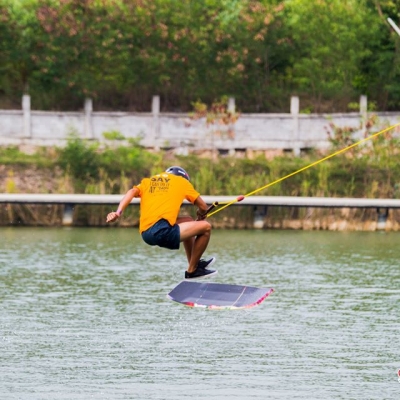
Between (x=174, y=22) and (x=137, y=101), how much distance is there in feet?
9.09

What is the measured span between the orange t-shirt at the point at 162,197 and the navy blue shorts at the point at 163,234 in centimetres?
6

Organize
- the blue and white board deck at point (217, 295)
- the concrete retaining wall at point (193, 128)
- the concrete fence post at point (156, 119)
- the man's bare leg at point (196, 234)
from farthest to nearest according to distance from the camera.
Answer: the concrete fence post at point (156, 119) → the concrete retaining wall at point (193, 128) → the blue and white board deck at point (217, 295) → the man's bare leg at point (196, 234)

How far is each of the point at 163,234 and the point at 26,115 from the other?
2471 cm

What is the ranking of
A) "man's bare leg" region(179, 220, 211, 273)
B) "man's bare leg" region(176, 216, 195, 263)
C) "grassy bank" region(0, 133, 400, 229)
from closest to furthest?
1. "man's bare leg" region(179, 220, 211, 273)
2. "man's bare leg" region(176, 216, 195, 263)
3. "grassy bank" region(0, 133, 400, 229)

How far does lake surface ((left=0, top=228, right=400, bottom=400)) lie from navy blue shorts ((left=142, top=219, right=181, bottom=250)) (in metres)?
1.48

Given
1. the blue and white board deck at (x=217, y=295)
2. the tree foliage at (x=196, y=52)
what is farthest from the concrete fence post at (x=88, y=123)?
the blue and white board deck at (x=217, y=295)

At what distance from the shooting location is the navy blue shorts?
21.8 metres

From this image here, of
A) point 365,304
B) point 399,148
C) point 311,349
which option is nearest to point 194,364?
point 311,349

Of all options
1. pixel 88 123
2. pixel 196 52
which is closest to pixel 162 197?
pixel 88 123

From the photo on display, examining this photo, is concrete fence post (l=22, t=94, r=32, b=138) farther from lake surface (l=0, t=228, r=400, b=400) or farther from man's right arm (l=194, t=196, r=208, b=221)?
man's right arm (l=194, t=196, r=208, b=221)

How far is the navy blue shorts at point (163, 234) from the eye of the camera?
21.8 metres

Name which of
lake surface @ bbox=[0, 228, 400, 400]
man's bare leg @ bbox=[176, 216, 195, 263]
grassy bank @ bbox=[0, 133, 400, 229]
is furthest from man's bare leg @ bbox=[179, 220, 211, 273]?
grassy bank @ bbox=[0, 133, 400, 229]

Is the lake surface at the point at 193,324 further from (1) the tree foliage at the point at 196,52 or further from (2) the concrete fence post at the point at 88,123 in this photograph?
(1) the tree foliage at the point at 196,52

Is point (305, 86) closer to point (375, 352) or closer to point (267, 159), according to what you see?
point (267, 159)
